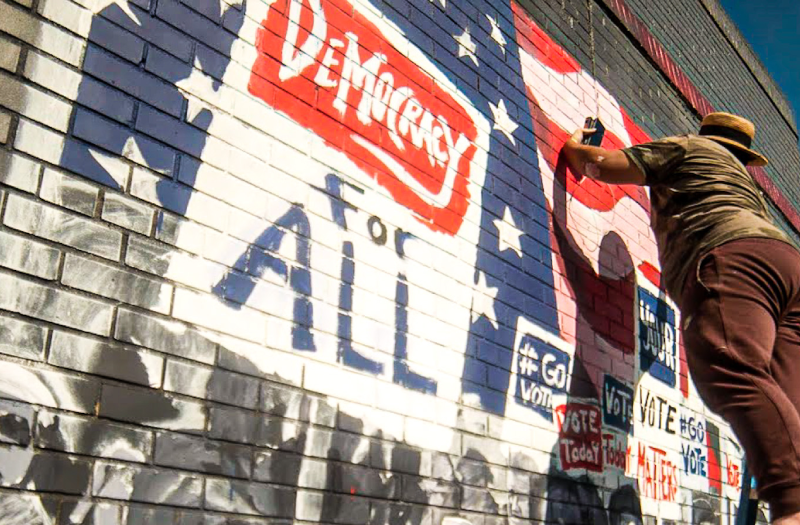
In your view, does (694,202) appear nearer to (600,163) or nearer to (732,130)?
(600,163)

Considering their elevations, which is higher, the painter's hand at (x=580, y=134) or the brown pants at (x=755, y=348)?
the painter's hand at (x=580, y=134)

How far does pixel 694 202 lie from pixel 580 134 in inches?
39.8

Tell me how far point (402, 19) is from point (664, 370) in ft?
8.19

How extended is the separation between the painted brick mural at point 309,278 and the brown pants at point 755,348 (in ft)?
2.78

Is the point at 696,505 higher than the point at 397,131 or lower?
lower

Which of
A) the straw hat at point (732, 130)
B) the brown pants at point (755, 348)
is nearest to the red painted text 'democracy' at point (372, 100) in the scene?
the brown pants at point (755, 348)

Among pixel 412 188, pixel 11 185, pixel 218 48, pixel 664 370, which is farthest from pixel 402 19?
pixel 664 370

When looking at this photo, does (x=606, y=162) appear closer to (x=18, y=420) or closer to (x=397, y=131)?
(x=397, y=131)

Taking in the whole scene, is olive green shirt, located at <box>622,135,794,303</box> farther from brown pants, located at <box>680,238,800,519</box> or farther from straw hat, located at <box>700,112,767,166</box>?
straw hat, located at <box>700,112,767,166</box>

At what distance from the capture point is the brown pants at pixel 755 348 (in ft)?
6.97

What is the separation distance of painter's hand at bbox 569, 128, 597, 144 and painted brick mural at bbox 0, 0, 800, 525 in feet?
0.26

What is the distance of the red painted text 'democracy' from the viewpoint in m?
2.56

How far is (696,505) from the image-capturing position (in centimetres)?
433

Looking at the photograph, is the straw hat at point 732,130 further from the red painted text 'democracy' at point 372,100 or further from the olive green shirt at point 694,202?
the red painted text 'democracy' at point 372,100
